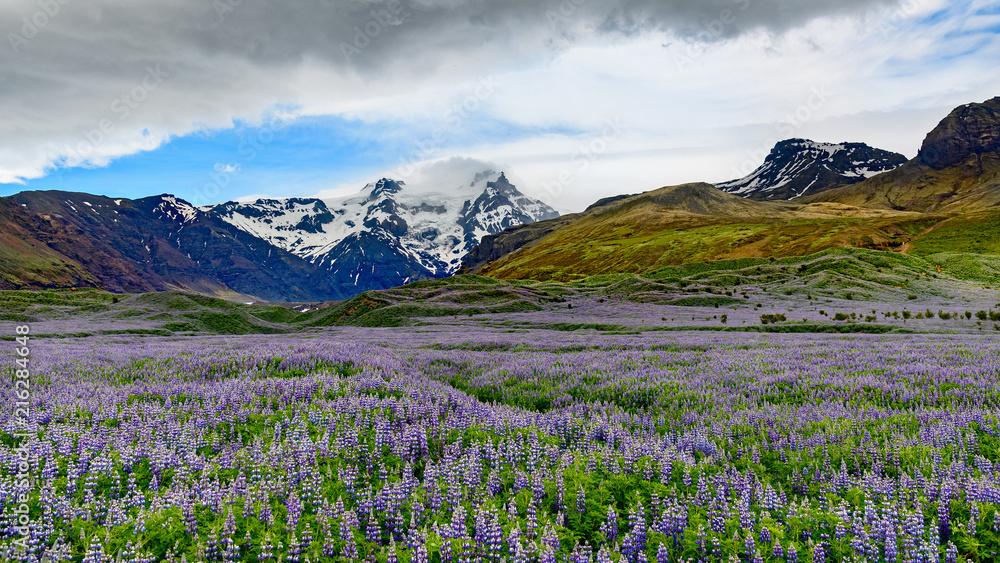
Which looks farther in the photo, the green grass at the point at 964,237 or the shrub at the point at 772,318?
the green grass at the point at 964,237

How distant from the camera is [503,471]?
7316 millimetres

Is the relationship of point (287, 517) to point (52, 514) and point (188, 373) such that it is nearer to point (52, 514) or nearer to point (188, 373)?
point (52, 514)

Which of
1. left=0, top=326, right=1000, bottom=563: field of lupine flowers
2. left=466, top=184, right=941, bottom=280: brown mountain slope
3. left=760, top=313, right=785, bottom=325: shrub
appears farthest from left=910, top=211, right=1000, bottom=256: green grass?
left=0, top=326, right=1000, bottom=563: field of lupine flowers

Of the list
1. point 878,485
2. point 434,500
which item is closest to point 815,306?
point 878,485

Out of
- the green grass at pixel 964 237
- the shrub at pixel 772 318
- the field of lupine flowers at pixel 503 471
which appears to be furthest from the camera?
the green grass at pixel 964 237

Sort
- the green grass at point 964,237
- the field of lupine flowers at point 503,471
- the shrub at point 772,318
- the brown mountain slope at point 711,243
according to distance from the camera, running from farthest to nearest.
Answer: the brown mountain slope at point 711,243 < the green grass at point 964,237 < the shrub at point 772,318 < the field of lupine flowers at point 503,471

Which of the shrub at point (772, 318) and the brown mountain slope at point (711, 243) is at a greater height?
the brown mountain slope at point (711, 243)

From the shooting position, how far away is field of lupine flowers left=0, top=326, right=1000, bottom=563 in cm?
514

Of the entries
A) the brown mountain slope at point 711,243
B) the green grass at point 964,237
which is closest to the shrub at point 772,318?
the brown mountain slope at point 711,243

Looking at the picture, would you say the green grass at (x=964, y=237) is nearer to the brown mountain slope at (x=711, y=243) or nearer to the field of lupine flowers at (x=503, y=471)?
the brown mountain slope at (x=711, y=243)

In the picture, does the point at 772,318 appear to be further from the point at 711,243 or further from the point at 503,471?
the point at 711,243

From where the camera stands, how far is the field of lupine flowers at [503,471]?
5145 mm

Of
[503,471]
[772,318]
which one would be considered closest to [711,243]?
[772,318]

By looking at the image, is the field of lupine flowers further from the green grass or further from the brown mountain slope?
the green grass
